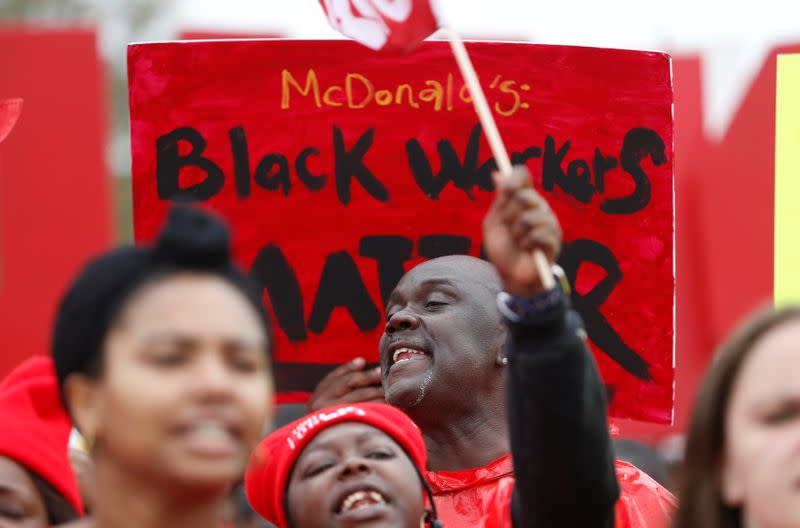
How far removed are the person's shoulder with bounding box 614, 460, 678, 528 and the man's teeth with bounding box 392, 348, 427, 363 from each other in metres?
0.54

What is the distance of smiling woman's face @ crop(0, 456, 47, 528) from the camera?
2.70 meters

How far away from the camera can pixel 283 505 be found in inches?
125

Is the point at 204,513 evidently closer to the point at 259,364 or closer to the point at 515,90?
the point at 259,364

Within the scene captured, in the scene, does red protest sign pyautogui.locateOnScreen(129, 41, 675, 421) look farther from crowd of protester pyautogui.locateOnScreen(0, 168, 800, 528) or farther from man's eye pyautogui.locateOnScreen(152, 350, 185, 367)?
man's eye pyautogui.locateOnScreen(152, 350, 185, 367)

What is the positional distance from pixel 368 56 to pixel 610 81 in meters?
0.60

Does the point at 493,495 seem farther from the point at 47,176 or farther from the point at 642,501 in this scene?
the point at 47,176

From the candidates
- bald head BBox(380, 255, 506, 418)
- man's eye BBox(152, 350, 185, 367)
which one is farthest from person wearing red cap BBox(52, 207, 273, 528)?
bald head BBox(380, 255, 506, 418)

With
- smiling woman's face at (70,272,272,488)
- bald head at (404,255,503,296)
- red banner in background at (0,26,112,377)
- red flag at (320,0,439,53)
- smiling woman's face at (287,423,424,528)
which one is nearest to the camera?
smiling woman's face at (70,272,272,488)

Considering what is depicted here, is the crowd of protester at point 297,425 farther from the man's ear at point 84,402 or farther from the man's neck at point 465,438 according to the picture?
the man's neck at point 465,438

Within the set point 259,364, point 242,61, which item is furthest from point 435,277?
point 259,364

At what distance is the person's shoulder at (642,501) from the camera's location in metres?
3.11

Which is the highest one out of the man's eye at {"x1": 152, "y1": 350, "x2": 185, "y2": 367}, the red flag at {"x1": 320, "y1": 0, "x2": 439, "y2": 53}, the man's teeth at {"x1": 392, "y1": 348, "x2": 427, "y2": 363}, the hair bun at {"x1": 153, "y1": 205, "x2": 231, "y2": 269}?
the red flag at {"x1": 320, "y1": 0, "x2": 439, "y2": 53}

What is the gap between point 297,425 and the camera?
10.6ft

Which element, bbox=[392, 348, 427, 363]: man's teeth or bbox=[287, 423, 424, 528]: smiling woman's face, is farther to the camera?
bbox=[392, 348, 427, 363]: man's teeth
